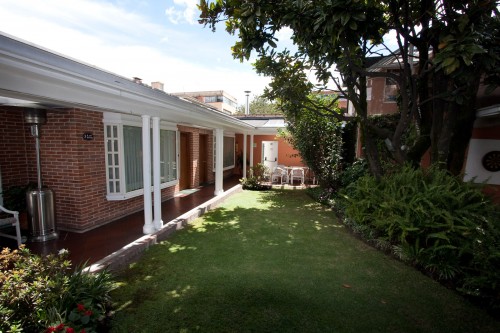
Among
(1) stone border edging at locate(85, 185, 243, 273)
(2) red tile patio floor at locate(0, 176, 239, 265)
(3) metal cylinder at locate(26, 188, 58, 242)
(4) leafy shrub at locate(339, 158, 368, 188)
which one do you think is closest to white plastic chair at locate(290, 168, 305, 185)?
(4) leafy shrub at locate(339, 158, 368, 188)

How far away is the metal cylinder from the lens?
4.56 meters

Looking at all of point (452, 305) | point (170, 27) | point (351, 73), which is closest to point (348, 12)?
point (351, 73)

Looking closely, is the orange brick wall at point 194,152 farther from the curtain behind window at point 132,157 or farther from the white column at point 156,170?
the white column at point 156,170

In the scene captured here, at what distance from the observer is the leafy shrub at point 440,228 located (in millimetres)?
3262

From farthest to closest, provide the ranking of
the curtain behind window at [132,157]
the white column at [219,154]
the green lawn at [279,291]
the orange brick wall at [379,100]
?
the orange brick wall at [379,100], the white column at [219,154], the curtain behind window at [132,157], the green lawn at [279,291]

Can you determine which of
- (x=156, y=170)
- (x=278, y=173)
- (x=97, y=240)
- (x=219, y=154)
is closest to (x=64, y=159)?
(x=97, y=240)

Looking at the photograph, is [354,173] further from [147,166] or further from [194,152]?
[147,166]

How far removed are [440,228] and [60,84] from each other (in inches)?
228

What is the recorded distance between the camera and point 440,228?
13.3 feet

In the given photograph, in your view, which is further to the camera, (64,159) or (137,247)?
(64,159)

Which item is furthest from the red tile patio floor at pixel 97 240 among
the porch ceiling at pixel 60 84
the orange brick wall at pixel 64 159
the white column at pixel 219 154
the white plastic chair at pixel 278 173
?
the white plastic chair at pixel 278 173

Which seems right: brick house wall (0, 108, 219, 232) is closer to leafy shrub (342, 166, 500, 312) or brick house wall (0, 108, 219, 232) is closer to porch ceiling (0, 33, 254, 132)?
porch ceiling (0, 33, 254, 132)

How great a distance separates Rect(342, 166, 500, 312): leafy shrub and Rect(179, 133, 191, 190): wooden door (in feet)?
22.4

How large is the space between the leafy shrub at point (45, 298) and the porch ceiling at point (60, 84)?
5.54ft
